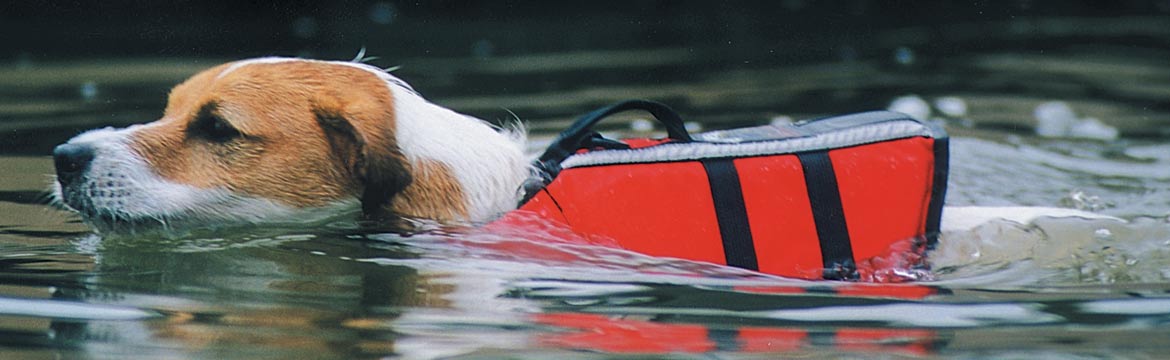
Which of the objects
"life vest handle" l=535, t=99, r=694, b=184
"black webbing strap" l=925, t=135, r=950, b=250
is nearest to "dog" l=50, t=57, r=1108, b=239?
"life vest handle" l=535, t=99, r=694, b=184

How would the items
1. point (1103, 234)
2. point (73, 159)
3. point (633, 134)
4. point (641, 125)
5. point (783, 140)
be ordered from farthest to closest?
point (641, 125)
point (633, 134)
point (1103, 234)
point (783, 140)
point (73, 159)

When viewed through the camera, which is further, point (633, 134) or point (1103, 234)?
point (633, 134)

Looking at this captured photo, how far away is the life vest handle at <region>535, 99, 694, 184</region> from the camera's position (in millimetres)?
4277

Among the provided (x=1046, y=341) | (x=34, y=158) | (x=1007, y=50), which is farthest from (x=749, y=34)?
(x=1046, y=341)

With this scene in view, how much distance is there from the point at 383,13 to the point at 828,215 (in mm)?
6783

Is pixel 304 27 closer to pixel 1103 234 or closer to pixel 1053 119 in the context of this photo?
pixel 1053 119

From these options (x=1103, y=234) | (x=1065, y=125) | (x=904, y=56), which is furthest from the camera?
(x=904, y=56)

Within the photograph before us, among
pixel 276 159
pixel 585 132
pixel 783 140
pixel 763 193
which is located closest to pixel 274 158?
pixel 276 159

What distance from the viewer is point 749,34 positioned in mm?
10188

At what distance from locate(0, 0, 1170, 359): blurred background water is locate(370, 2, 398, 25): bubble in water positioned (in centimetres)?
4

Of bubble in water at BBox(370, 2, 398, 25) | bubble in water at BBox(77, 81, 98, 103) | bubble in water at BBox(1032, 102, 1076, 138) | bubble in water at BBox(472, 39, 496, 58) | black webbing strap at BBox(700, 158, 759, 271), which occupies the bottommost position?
black webbing strap at BBox(700, 158, 759, 271)

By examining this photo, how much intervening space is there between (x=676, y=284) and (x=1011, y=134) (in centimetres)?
368

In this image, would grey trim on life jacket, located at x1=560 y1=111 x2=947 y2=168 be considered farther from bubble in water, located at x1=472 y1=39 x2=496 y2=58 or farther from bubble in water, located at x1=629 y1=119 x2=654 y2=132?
bubble in water, located at x1=472 y1=39 x2=496 y2=58

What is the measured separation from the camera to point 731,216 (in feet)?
13.9
